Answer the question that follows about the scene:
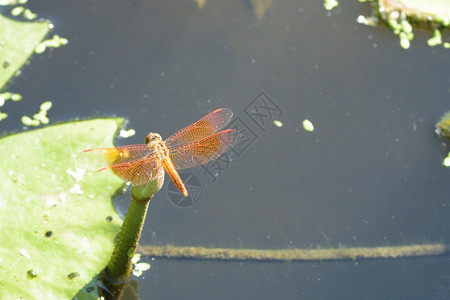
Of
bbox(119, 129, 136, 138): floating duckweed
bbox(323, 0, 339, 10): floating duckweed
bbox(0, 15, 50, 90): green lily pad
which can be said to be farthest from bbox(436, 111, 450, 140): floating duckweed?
bbox(0, 15, 50, 90): green lily pad

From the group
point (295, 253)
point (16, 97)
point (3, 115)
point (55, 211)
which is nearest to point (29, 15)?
point (16, 97)

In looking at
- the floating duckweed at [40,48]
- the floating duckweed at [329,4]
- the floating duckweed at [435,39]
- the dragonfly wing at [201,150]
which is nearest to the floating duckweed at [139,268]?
the dragonfly wing at [201,150]

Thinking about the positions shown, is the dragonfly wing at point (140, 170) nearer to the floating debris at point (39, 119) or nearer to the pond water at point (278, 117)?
the pond water at point (278, 117)

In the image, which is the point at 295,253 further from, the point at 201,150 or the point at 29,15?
the point at 29,15

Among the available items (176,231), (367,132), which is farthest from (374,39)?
(176,231)

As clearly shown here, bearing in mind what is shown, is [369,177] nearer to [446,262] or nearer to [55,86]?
[446,262]

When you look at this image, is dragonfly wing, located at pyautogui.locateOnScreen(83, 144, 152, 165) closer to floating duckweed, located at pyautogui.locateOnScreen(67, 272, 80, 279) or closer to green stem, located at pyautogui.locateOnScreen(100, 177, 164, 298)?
green stem, located at pyautogui.locateOnScreen(100, 177, 164, 298)
